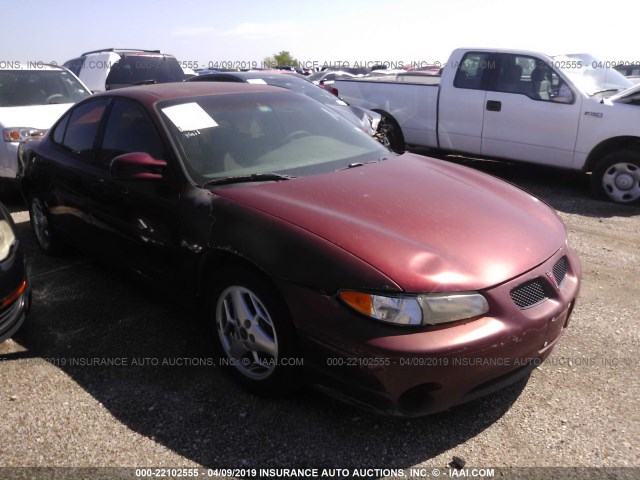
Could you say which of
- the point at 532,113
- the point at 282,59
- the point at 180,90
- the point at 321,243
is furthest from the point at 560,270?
the point at 282,59

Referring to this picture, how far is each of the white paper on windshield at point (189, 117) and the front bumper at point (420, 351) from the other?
1.40 meters

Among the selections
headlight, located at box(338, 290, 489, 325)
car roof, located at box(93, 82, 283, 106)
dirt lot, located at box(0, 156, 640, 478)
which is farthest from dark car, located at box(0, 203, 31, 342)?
headlight, located at box(338, 290, 489, 325)

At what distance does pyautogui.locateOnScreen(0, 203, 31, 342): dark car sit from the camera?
3.21m

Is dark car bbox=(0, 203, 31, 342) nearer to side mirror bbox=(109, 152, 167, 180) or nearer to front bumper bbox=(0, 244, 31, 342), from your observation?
front bumper bbox=(0, 244, 31, 342)

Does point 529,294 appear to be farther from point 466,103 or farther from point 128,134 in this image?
point 466,103

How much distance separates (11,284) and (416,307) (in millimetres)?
2358

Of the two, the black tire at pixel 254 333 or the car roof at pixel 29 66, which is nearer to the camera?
the black tire at pixel 254 333

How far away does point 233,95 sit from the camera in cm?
375

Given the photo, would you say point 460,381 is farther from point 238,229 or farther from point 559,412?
point 238,229

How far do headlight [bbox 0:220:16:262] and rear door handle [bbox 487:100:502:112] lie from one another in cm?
602

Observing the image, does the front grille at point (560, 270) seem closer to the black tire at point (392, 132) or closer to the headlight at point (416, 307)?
the headlight at point (416, 307)

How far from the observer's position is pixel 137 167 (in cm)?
317

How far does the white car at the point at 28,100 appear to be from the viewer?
263 inches

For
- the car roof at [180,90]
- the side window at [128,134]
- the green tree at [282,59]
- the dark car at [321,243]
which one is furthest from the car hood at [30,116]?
the green tree at [282,59]
